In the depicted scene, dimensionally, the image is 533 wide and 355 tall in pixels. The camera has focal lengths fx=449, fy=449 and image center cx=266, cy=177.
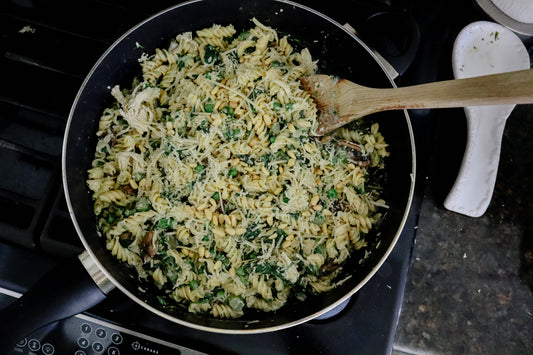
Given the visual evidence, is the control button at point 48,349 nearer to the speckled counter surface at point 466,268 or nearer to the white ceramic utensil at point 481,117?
the speckled counter surface at point 466,268

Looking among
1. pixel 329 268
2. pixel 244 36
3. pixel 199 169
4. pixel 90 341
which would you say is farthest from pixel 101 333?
pixel 244 36

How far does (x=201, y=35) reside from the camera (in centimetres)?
217

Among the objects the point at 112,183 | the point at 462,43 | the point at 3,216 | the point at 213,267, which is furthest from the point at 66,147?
the point at 462,43

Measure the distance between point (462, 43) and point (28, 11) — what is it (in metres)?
2.23

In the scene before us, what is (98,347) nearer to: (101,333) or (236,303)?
(101,333)

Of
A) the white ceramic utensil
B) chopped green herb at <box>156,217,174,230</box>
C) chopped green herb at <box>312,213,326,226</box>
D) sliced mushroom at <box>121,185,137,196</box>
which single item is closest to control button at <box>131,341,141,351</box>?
chopped green herb at <box>156,217,174,230</box>

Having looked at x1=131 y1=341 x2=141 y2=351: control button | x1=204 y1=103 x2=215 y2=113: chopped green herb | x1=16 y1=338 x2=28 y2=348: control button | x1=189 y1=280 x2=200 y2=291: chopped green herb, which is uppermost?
x1=204 y1=103 x2=215 y2=113: chopped green herb

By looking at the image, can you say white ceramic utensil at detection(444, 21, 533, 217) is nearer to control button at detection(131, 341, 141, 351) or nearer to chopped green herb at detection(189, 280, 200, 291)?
chopped green herb at detection(189, 280, 200, 291)

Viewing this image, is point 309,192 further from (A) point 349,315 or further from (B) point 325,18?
(B) point 325,18

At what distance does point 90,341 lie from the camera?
1937 millimetres

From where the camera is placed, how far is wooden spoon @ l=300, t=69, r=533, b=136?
141 cm

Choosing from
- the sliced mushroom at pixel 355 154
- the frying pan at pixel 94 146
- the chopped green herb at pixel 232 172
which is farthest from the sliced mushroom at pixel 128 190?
the sliced mushroom at pixel 355 154

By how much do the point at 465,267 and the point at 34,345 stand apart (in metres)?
2.05

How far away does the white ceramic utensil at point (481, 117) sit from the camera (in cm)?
218
